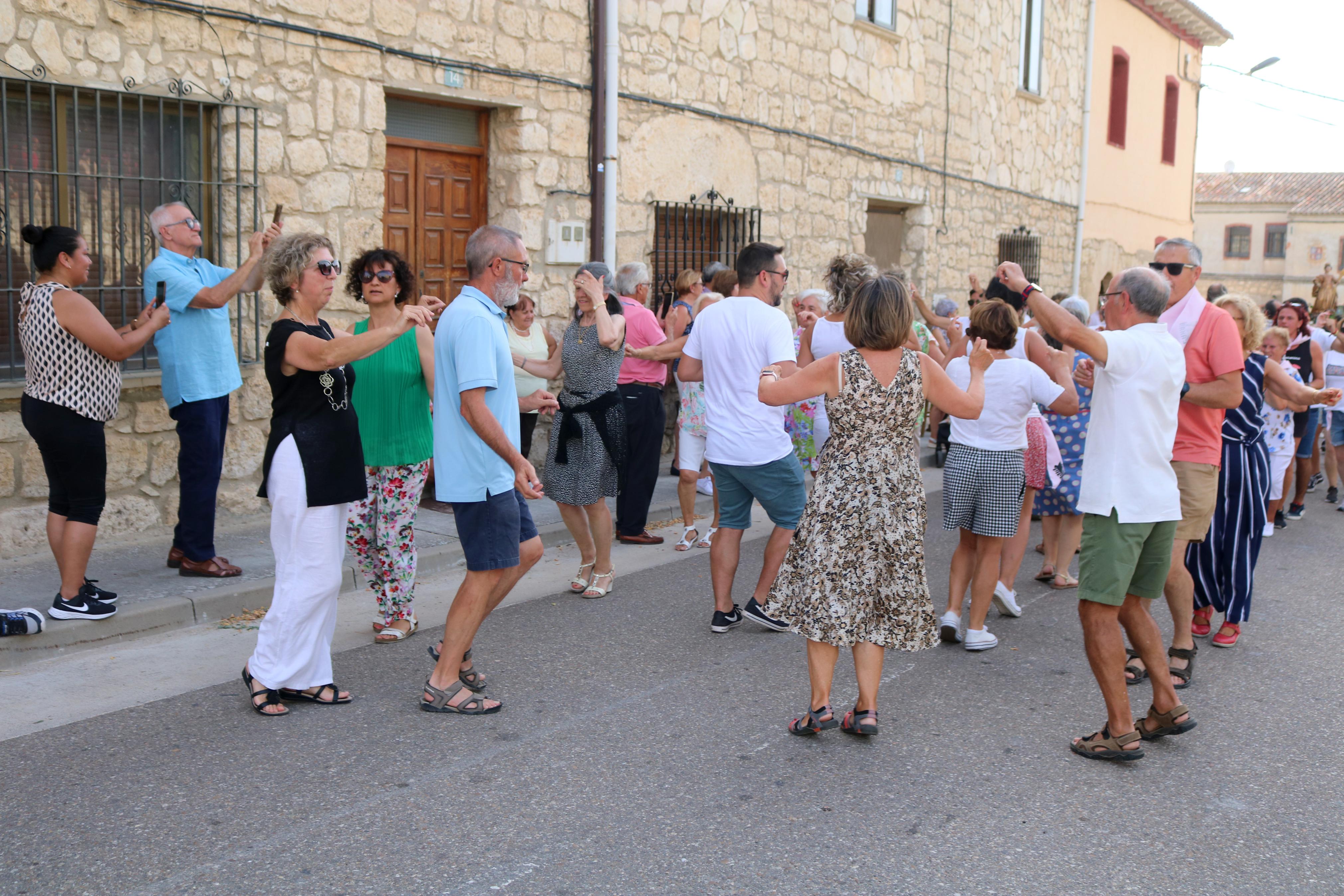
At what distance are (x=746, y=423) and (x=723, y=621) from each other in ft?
3.14

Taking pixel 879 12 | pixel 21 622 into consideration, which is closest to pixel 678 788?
pixel 21 622

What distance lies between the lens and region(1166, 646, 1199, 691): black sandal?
5027 mm

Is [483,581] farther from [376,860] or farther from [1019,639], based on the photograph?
[1019,639]

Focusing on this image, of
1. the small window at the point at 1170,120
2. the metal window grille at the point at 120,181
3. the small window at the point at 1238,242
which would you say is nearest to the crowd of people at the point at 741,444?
the metal window grille at the point at 120,181

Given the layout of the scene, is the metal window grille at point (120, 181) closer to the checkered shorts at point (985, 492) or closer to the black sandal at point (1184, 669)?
the checkered shorts at point (985, 492)

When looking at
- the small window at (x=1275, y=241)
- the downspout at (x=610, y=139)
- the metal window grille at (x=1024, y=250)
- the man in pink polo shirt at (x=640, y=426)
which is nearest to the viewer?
the man in pink polo shirt at (x=640, y=426)

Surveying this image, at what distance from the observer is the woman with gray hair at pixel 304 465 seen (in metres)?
4.29

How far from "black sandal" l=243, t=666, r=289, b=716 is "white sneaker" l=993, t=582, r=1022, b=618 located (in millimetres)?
3536

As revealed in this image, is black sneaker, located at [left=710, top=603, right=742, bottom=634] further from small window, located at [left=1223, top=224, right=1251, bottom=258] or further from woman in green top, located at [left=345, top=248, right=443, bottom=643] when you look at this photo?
small window, located at [left=1223, top=224, right=1251, bottom=258]

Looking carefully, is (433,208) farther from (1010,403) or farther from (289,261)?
(1010,403)

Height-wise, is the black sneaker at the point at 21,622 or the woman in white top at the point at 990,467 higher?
the woman in white top at the point at 990,467

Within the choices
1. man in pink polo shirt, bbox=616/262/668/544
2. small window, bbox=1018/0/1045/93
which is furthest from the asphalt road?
small window, bbox=1018/0/1045/93

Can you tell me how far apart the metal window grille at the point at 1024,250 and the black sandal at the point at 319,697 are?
14.1 meters

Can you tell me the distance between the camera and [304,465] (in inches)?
170
